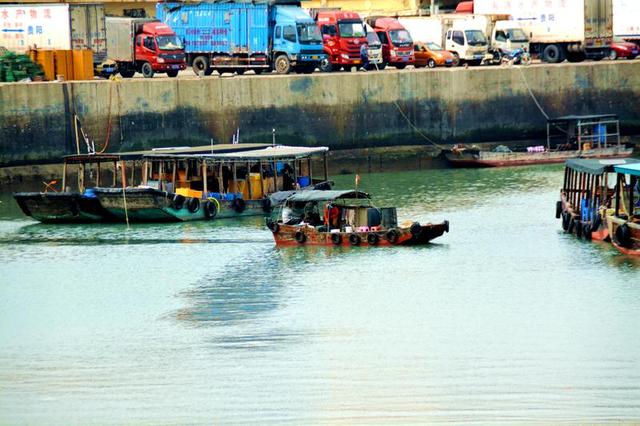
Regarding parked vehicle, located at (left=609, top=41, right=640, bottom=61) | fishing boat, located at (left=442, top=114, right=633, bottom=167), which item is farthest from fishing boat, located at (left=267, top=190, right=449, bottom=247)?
parked vehicle, located at (left=609, top=41, right=640, bottom=61)

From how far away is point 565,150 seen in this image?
5319cm

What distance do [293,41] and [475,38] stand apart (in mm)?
8436

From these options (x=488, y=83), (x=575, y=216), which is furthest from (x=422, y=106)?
(x=575, y=216)

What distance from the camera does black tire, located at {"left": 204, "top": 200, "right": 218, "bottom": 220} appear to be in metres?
41.9

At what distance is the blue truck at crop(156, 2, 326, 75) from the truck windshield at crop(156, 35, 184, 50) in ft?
3.78

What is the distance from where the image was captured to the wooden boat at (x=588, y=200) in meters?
36.8

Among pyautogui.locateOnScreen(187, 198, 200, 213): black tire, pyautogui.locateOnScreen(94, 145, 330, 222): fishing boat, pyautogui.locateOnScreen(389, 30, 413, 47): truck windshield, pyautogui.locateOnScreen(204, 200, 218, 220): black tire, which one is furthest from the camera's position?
pyautogui.locateOnScreen(389, 30, 413, 47): truck windshield

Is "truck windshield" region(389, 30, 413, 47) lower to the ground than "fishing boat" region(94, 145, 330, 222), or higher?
higher

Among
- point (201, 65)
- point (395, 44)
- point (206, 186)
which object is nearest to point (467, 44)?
point (395, 44)

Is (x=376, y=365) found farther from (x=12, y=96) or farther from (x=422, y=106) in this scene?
(x=422, y=106)

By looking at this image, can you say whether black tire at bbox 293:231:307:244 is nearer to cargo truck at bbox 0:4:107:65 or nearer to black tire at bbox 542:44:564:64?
cargo truck at bbox 0:4:107:65

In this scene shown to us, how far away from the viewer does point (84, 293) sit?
3316 centimetres

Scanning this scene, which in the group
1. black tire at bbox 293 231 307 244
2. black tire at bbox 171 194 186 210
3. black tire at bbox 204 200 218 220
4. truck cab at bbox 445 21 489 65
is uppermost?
truck cab at bbox 445 21 489 65

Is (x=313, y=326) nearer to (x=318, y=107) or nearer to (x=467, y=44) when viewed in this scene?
(x=318, y=107)
